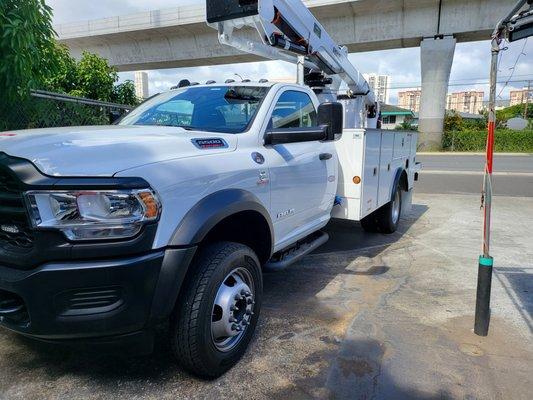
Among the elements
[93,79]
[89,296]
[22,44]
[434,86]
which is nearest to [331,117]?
[89,296]

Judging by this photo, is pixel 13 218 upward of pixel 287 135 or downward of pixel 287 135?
downward

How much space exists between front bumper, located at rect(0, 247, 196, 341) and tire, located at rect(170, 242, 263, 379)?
250 mm

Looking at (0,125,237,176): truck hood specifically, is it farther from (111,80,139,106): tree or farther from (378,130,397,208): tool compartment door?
(111,80,139,106): tree

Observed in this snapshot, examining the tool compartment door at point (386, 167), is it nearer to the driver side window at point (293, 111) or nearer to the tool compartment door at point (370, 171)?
the tool compartment door at point (370, 171)

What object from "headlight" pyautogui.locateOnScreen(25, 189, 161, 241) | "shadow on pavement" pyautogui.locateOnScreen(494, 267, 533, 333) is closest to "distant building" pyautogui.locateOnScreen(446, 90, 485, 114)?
"shadow on pavement" pyautogui.locateOnScreen(494, 267, 533, 333)

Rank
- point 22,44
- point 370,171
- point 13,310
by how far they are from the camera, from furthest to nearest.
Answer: point 370,171
point 22,44
point 13,310

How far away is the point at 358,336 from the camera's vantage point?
345cm

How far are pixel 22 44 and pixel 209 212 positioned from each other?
9.27 ft

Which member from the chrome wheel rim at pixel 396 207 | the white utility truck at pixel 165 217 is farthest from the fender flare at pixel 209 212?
the chrome wheel rim at pixel 396 207

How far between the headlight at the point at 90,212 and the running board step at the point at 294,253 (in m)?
1.68

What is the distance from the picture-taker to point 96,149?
2.36 meters

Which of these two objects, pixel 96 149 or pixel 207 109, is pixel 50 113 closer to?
pixel 207 109

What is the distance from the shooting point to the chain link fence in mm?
5262

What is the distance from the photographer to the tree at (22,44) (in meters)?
4.01
